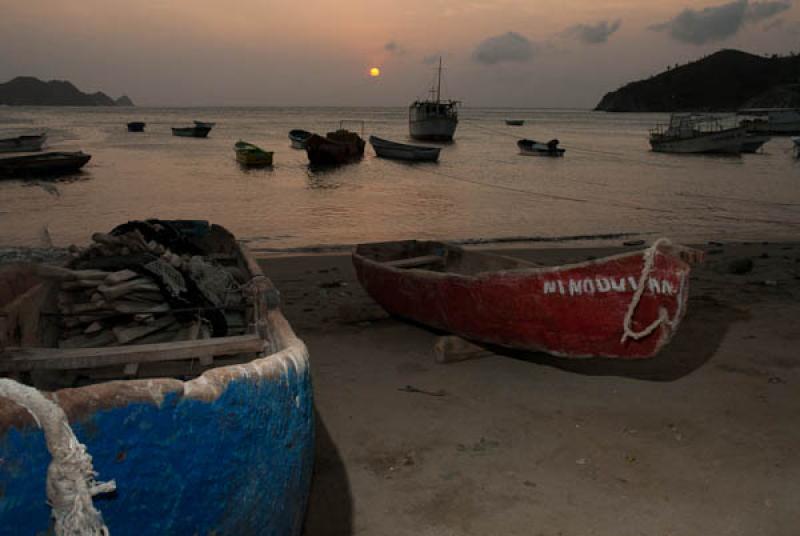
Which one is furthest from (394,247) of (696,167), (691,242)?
(696,167)

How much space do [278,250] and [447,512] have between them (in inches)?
450

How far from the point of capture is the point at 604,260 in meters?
4.76

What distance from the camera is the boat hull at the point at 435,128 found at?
65.1 metres

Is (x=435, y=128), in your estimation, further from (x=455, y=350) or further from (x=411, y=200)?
(x=455, y=350)

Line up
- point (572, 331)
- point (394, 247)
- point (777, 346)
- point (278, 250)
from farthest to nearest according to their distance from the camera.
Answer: point (278, 250), point (394, 247), point (777, 346), point (572, 331)

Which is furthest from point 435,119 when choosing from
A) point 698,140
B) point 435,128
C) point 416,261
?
point 416,261

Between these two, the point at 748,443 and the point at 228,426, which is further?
the point at 748,443

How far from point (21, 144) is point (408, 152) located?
25.3 m

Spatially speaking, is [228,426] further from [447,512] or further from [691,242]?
[691,242]

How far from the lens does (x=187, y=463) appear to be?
213 cm

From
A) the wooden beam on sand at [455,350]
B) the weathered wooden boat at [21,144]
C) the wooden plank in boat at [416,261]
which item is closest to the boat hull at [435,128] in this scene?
the weathered wooden boat at [21,144]

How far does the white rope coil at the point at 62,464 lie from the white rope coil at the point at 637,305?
3.89m

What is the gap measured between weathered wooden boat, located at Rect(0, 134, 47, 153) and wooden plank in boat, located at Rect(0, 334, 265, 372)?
41.9 metres

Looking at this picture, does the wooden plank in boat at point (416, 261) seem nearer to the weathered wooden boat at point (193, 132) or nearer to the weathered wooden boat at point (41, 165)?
the weathered wooden boat at point (41, 165)
